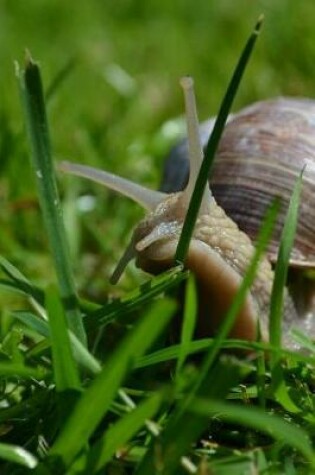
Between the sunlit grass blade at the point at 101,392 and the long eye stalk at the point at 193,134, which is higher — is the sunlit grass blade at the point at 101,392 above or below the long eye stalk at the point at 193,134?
below

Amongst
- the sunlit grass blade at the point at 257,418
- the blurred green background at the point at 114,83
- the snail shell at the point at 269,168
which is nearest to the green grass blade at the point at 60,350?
the sunlit grass blade at the point at 257,418

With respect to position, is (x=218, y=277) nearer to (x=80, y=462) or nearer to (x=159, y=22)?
(x=80, y=462)

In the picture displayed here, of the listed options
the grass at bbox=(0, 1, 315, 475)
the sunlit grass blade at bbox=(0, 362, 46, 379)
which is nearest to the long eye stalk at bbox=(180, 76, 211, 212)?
the grass at bbox=(0, 1, 315, 475)

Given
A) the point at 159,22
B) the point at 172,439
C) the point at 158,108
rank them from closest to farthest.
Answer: the point at 172,439 < the point at 158,108 < the point at 159,22

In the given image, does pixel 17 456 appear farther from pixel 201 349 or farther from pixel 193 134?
pixel 193 134

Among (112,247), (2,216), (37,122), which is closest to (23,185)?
→ (2,216)

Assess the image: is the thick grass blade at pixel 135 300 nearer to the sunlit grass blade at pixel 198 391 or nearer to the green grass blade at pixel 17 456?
the sunlit grass blade at pixel 198 391
